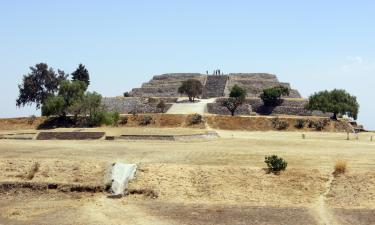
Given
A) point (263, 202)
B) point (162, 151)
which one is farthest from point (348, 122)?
point (263, 202)

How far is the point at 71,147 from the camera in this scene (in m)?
45.6

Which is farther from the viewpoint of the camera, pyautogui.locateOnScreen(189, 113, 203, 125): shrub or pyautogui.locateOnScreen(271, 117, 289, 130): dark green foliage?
pyautogui.locateOnScreen(189, 113, 203, 125): shrub

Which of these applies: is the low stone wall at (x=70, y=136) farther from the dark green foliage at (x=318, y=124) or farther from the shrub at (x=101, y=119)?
the dark green foliage at (x=318, y=124)

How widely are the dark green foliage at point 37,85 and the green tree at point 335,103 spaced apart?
44161mm

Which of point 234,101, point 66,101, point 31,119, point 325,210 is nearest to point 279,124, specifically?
point 234,101

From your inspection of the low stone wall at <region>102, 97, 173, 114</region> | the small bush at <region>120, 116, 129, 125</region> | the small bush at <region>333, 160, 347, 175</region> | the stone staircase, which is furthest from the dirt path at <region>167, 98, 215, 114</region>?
the small bush at <region>333, 160, 347, 175</region>

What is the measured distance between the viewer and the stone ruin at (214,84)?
105000 millimetres

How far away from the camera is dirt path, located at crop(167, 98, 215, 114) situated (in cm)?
8546

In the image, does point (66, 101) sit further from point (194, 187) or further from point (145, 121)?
point (194, 187)

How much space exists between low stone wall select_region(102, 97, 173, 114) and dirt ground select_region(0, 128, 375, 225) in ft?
149

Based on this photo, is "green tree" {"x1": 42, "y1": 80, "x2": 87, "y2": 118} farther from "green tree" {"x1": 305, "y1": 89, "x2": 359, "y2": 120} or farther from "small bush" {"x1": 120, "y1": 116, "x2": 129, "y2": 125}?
"green tree" {"x1": 305, "y1": 89, "x2": 359, "y2": 120}

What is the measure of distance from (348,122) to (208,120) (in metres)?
20.5

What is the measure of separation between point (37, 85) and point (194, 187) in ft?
214

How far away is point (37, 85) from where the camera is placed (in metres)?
93.3
